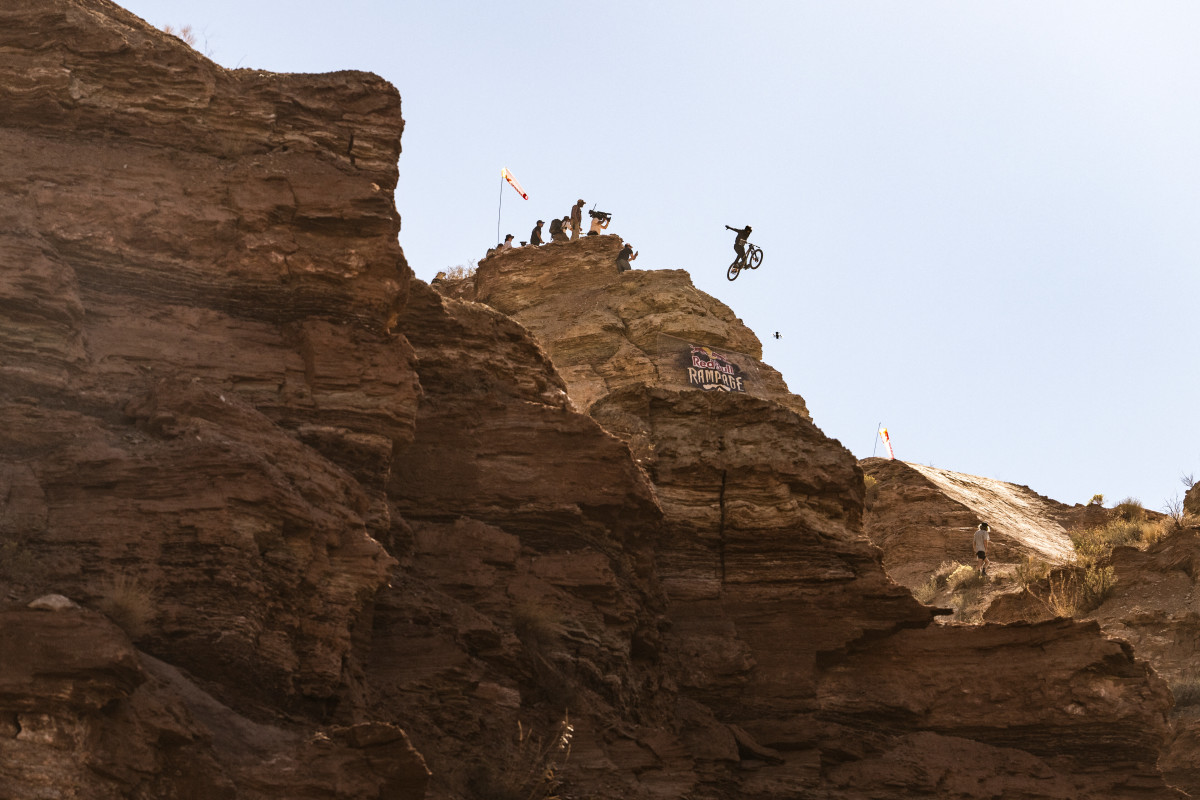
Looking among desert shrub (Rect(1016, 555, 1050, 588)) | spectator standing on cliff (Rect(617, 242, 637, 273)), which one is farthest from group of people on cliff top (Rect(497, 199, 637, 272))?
desert shrub (Rect(1016, 555, 1050, 588))

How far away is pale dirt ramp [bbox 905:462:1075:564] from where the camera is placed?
3509cm

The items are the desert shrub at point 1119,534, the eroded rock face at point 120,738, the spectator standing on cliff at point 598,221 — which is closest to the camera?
the eroded rock face at point 120,738

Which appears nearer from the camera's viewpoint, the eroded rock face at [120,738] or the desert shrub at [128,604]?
the eroded rock face at [120,738]

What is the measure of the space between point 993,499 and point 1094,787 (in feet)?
83.6

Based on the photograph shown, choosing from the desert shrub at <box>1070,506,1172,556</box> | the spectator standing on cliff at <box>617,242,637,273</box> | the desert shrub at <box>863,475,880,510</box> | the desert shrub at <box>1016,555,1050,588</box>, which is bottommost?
the desert shrub at <box>1016,555,1050,588</box>

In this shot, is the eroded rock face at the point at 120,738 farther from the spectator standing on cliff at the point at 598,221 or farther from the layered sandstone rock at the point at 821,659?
the spectator standing on cliff at the point at 598,221

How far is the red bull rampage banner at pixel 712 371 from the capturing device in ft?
114

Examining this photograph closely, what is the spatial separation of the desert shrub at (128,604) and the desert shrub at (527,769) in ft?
10.5

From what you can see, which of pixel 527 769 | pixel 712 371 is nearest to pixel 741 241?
pixel 712 371

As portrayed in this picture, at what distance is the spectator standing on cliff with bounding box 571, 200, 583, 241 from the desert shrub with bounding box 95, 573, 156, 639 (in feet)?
102

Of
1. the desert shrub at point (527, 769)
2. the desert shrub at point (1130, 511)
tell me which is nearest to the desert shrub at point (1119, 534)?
the desert shrub at point (1130, 511)

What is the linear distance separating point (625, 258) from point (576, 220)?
2.95 m

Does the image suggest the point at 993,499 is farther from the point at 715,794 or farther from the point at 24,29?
the point at 24,29

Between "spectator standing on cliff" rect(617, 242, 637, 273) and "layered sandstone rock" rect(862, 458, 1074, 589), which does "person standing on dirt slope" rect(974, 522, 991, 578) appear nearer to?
"layered sandstone rock" rect(862, 458, 1074, 589)
